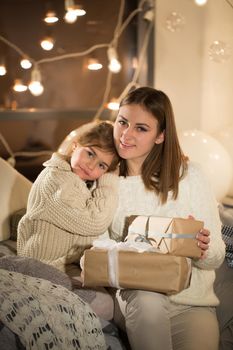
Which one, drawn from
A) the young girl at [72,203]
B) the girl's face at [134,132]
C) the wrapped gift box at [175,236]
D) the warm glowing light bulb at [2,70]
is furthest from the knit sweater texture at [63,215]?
the warm glowing light bulb at [2,70]

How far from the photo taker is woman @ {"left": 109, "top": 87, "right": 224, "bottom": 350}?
1524 millimetres

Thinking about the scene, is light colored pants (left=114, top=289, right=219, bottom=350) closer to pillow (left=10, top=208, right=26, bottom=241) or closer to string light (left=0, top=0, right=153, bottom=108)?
pillow (left=10, top=208, right=26, bottom=241)

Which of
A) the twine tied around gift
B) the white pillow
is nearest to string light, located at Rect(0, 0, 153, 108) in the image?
the white pillow

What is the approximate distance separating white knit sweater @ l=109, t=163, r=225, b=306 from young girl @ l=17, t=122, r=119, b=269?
0.20 ft

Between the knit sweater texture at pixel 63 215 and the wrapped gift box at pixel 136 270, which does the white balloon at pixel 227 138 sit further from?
the wrapped gift box at pixel 136 270

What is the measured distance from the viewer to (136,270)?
1343 mm

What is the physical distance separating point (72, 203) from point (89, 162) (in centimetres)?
18

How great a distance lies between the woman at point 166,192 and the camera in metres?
1.52

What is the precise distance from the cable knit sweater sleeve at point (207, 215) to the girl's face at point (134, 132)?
201 millimetres

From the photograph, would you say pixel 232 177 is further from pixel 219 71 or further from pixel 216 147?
pixel 219 71

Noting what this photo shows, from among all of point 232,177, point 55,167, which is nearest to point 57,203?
point 55,167

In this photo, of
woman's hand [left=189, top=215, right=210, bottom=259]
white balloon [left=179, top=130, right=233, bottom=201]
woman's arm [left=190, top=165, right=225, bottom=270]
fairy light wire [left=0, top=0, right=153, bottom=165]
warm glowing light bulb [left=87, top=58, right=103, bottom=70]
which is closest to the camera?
woman's hand [left=189, top=215, right=210, bottom=259]

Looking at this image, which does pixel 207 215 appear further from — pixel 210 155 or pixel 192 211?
pixel 210 155

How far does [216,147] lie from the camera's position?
8.39ft
